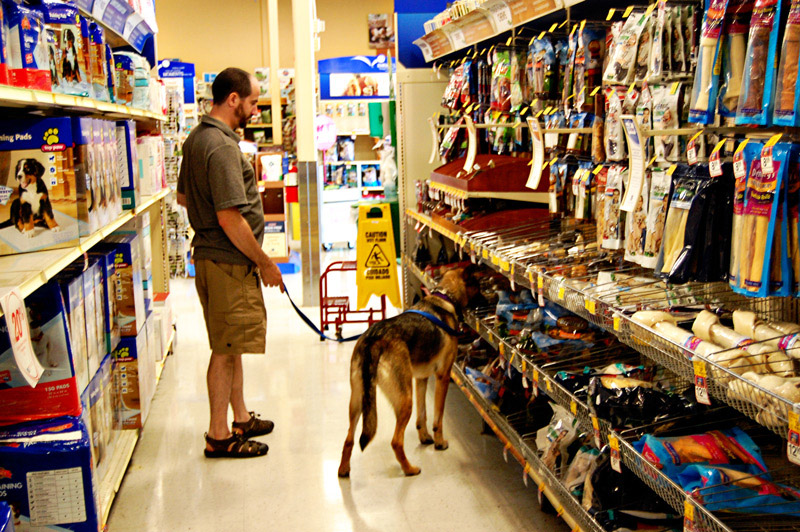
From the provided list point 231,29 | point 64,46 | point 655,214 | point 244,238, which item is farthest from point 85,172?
point 231,29

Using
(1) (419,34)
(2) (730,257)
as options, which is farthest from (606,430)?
(1) (419,34)

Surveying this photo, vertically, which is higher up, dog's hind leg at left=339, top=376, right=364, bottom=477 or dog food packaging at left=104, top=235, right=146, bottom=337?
dog food packaging at left=104, top=235, right=146, bottom=337

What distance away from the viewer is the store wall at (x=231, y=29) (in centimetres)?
1541

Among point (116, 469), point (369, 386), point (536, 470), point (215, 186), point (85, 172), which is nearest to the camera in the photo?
point (85, 172)

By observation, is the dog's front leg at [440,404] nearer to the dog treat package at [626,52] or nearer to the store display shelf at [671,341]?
the store display shelf at [671,341]

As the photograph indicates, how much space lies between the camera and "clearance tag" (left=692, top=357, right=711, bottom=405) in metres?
1.93

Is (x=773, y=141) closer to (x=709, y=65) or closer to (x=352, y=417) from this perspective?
(x=709, y=65)

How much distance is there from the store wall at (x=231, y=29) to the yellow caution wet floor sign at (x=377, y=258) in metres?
10.1

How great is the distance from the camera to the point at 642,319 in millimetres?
2311

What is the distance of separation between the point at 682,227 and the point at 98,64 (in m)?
2.60

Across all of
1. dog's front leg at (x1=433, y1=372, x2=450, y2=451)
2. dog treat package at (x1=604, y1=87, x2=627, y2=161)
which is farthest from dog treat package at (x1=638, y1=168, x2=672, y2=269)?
dog's front leg at (x1=433, y1=372, x2=450, y2=451)

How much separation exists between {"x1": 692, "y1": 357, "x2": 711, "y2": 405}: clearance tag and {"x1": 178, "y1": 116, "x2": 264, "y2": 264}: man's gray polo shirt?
2440 mm

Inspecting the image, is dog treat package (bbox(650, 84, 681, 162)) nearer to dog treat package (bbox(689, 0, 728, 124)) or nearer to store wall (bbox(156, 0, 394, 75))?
dog treat package (bbox(689, 0, 728, 124))

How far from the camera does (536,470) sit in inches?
125
